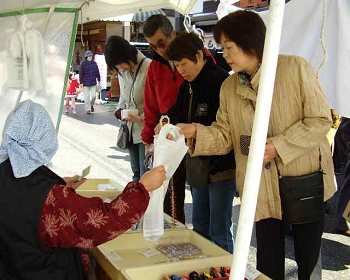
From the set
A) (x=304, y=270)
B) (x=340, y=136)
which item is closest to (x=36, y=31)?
(x=304, y=270)

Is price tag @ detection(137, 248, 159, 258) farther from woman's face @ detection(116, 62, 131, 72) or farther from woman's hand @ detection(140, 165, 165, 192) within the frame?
woman's face @ detection(116, 62, 131, 72)

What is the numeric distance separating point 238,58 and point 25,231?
43.8 inches

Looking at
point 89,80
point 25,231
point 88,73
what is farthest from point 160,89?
point 88,73

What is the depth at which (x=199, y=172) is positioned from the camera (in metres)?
2.57

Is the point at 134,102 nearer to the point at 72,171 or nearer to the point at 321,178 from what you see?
the point at 321,178

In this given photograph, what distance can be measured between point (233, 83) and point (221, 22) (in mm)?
290

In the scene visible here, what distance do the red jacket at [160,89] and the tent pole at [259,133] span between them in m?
1.77

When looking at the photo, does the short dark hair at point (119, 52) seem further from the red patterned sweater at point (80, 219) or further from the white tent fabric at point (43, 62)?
the red patterned sweater at point (80, 219)

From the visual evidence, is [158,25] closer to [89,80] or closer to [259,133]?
[259,133]

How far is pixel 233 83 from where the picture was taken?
217 cm

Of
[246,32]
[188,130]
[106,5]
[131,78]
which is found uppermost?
[106,5]

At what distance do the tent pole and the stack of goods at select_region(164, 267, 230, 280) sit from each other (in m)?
0.61

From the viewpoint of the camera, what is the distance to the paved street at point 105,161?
11.8ft

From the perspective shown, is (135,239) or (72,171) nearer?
(135,239)
